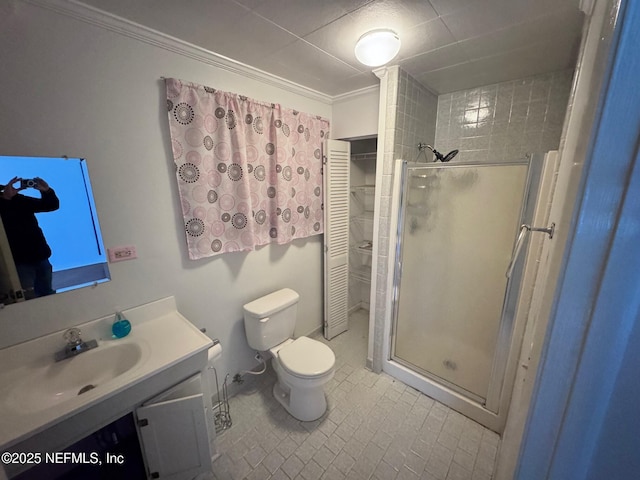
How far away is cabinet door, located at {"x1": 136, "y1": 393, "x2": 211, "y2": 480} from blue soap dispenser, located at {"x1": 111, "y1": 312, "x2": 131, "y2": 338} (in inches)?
15.9

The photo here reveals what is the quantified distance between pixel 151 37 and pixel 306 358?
79.9 inches

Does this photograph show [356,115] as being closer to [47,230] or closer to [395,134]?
[395,134]

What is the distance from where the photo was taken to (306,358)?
170 cm

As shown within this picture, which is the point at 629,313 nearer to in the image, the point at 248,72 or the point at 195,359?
the point at 195,359

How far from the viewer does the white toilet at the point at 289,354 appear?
1.62 m

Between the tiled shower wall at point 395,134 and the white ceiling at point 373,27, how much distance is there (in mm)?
139

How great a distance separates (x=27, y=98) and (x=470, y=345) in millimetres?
2731

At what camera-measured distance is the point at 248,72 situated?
1659 mm

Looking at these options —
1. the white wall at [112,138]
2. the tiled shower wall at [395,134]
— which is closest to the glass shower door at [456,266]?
the tiled shower wall at [395,134]

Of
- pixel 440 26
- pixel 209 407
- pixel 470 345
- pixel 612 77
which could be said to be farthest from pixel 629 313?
pixel 470 345

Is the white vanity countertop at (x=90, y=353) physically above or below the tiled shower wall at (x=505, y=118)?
below

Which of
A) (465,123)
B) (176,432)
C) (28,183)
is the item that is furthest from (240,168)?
(465,123)

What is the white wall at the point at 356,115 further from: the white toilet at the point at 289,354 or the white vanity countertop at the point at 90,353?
the white vanity countertop at the point at 90,353

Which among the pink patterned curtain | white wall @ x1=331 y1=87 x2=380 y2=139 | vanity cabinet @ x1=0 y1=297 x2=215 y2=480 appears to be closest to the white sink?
vanity cabinet @ x1=0 y1=297 x2=215 y2=480
